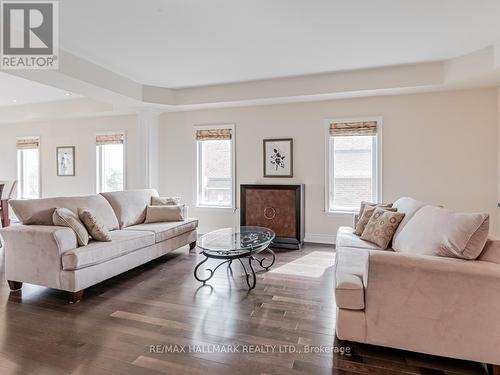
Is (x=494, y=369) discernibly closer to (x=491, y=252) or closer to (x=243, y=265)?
(x=491, y=252)

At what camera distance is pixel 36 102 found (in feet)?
21.6

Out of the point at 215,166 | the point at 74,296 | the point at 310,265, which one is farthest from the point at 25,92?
the point at 310,265

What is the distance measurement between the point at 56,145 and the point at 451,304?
26.6ft

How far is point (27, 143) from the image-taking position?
729 centimetres

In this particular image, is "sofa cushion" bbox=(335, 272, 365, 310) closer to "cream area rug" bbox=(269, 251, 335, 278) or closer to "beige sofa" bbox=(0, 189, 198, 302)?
"cream area rug" bbox=(269, 251, 335, 278)

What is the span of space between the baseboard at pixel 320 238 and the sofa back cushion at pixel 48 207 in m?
3.21

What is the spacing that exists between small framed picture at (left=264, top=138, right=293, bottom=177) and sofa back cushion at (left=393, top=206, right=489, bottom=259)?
296 cm

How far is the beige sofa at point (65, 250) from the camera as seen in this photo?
2797 mm

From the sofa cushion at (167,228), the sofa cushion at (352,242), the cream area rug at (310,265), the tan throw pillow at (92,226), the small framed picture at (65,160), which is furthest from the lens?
the small framed picture at (65,160)

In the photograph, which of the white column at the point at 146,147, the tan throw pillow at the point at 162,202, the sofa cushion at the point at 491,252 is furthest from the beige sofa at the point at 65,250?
the sofa cushion at the point at 491,252

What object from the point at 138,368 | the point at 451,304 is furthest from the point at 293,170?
the point at 138,368

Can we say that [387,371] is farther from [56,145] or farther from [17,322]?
[56,145]

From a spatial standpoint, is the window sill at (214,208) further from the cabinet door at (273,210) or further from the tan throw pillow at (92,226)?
the tan throw pillow at (92,226)

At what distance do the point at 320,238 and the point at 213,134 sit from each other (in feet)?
9.34
